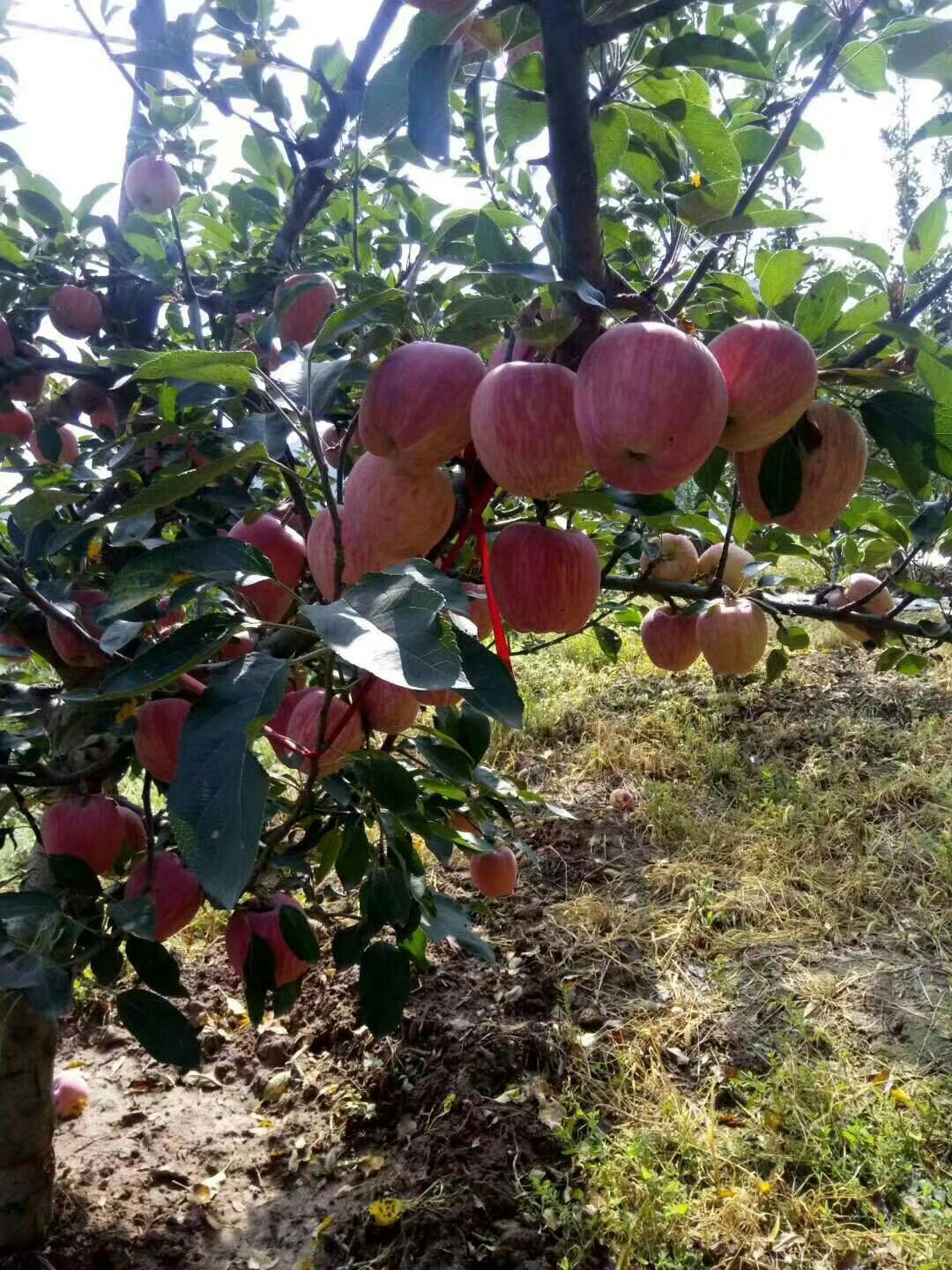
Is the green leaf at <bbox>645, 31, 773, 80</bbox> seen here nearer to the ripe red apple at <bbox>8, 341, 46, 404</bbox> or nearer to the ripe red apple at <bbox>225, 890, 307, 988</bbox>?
the ripe red apple at <bbox>225, 890, 307, 988</bbox>

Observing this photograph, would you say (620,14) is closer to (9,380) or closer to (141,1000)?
(141,1000)

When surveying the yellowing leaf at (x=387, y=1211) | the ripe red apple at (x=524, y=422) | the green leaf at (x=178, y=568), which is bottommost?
the yellowing leaf at (x=387, y=1211)

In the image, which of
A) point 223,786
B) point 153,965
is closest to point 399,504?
point 223,786

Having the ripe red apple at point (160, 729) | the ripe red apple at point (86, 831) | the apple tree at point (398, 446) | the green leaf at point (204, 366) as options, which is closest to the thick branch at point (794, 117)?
the apple tree at point (398, 446)

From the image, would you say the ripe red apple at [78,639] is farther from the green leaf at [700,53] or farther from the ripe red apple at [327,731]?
the green leaf at [700,53]

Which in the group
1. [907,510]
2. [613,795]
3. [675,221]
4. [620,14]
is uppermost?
[620,14]

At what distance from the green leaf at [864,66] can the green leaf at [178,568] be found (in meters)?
0.58

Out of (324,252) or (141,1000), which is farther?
(324,252)

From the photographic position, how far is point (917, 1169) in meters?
1.63

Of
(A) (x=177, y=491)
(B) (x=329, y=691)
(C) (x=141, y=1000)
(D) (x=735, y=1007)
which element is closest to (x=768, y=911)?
(D) (x=735, y=1007)

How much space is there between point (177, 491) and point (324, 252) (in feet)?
3.36

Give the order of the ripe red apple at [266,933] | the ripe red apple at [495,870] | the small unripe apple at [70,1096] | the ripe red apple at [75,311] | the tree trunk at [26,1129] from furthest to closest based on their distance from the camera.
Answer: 1. the small unripe apple at [70,1096]
2. the ripe red apple at [495,870]
3. the ripe red apple at [75,311]
4. the tree trunk at [26,1129]
5. the ripe red apple at [266,933]

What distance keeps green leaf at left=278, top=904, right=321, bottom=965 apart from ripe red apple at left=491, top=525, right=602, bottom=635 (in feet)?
1.86

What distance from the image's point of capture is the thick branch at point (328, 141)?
1.08 meters
